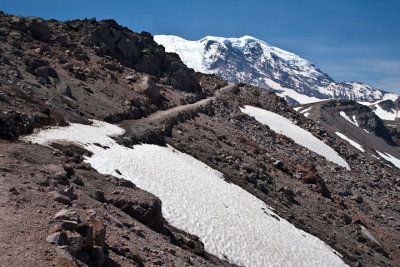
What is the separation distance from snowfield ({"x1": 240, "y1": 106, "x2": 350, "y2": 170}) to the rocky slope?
2442mm

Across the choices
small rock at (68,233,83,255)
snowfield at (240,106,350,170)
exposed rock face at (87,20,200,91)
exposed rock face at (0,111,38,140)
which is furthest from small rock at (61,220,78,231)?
snowfield at (240,106,350,170)

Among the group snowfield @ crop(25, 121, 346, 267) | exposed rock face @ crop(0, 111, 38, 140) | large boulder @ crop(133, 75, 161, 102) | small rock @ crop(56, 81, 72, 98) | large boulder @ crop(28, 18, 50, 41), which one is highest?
large boulder @ crop(28, 18, 50, 41)

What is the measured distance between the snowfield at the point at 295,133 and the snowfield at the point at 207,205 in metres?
28.8

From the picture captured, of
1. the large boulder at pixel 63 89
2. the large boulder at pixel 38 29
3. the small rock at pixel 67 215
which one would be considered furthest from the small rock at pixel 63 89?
the small rock at pixel 67 215

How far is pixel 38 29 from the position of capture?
132 ft

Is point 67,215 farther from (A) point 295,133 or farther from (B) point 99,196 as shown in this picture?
(A) point 295,133

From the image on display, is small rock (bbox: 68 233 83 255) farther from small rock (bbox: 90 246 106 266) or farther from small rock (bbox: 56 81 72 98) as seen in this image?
small rock (bbox: 56 81 72 98)

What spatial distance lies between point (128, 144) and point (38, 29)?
77.8ft

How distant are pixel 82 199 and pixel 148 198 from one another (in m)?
3.41

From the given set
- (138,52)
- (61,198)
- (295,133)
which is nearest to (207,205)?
(61,198)

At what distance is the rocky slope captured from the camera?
9.59 meters

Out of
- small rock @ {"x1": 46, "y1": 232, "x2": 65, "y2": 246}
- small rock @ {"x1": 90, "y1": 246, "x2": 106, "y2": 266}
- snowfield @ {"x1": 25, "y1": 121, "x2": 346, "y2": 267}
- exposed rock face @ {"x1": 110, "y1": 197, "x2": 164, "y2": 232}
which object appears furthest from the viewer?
snowfield @ {"x1": 25, "y1": 121, "x2": 346, "y2": 267}

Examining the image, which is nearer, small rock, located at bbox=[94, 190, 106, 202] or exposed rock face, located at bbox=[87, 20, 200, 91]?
small rock, located at bbox=[94, 190, 106, 202]

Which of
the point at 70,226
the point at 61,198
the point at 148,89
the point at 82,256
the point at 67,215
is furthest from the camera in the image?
the point at 148,89
